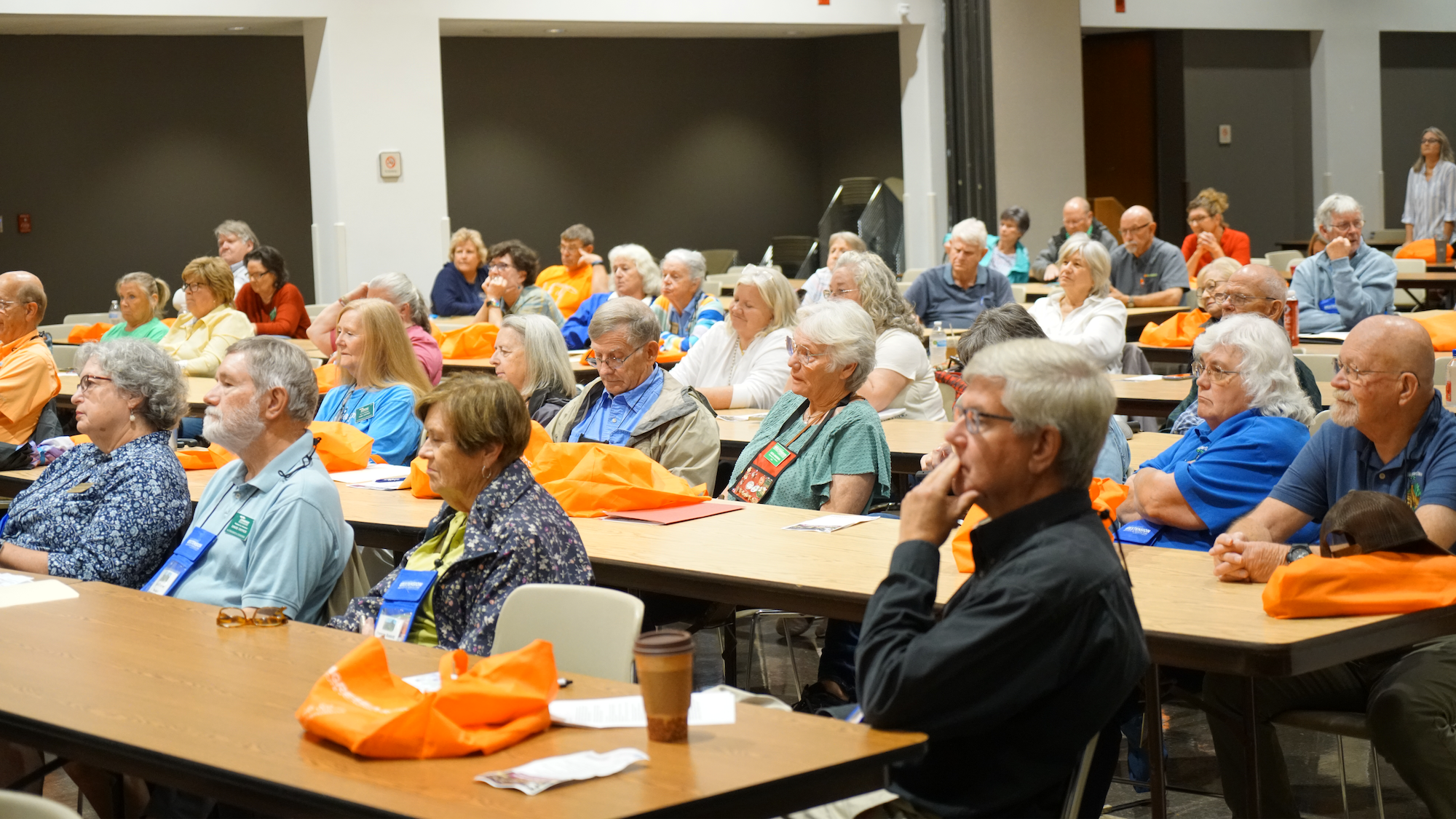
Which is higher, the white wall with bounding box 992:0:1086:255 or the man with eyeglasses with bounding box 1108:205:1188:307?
the white wall with bounding box 992:0:1086:255

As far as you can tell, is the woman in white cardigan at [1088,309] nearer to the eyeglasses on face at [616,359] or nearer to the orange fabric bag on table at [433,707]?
the eyeglasses on face at [616,359]

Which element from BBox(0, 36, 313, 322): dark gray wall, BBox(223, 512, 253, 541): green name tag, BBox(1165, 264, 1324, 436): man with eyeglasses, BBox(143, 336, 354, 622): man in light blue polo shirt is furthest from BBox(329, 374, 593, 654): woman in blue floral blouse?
BBox(0, 36, 313, 322): dark gray wall

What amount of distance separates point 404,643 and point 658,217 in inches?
587

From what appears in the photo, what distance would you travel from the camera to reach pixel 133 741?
2195 mm

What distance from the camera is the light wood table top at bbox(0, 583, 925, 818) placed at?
6.27ft

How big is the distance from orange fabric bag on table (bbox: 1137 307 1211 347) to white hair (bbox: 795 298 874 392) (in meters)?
3.42

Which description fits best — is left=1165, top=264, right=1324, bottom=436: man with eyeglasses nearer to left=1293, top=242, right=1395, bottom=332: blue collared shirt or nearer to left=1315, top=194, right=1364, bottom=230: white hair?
left=1293, top=242, right=1395, bottom=332: blue collared shirt

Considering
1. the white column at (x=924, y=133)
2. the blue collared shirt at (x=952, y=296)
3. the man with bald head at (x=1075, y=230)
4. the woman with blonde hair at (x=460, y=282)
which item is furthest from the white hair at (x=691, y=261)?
the white column at (x=924, y=133)

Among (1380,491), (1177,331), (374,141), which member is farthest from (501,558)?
(374,141)

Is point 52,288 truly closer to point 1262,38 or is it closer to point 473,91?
point 473,91

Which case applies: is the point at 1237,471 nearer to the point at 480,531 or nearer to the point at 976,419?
the point at 976,419

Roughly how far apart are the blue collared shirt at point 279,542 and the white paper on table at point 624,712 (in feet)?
3.87

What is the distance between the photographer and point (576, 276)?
1162cm

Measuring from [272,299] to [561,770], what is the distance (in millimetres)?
7690
